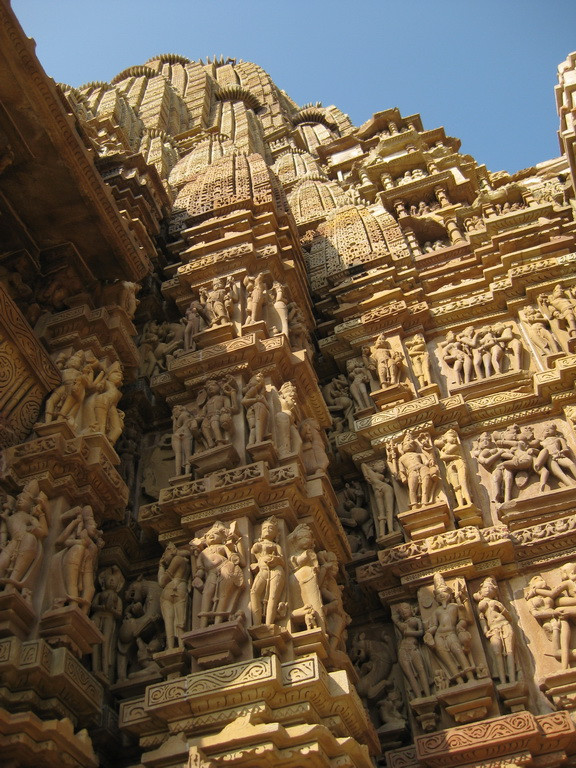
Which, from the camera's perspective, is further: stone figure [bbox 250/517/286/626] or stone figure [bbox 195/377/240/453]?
stone figure [bbox 195/377/240/453]

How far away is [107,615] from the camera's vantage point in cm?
873

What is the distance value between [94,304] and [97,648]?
506cm

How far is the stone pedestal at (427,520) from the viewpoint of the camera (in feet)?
31.0

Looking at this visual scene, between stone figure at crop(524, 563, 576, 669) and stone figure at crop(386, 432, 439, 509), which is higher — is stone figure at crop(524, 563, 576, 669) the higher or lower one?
the lower one

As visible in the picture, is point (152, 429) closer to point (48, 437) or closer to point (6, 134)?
point (48, 437)

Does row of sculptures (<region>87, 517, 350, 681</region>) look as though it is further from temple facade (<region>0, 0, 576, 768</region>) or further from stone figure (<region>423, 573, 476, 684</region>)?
stone figure (<region>423, 573, 476, 684</region>)

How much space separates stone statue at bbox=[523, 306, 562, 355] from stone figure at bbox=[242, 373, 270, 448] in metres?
4.15

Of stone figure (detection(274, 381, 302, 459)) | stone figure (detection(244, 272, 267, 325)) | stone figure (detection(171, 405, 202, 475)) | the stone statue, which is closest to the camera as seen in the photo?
stone figure (detection(274, 381, 302, 459))

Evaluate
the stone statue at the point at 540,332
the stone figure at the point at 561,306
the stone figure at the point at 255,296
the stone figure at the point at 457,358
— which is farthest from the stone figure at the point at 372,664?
the stone figure at the point at 561,306

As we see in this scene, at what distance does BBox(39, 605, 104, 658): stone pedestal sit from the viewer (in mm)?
7168

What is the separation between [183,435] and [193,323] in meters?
2.40

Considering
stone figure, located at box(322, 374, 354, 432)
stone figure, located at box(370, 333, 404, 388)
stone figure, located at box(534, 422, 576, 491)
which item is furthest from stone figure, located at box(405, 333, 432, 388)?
stone figure, located at box(534, 422, 576, 491)

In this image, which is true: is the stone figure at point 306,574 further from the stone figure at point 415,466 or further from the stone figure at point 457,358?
the stone figure at point 457,358

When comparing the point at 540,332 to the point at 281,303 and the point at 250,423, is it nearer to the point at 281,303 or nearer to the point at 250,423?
the point at 281,303
